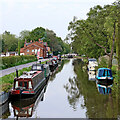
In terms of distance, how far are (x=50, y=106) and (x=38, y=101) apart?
92.5 inches

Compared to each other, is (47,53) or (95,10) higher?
(95,10)

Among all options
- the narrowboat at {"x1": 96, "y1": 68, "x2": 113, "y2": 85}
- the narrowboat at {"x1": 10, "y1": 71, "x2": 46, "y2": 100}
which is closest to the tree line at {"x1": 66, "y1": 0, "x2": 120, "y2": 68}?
the narrowboat at {"x1": 96, "y1": 68, "x2": 113, "y2": 85}

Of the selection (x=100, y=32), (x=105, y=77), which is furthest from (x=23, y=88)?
(x=100, y=32)

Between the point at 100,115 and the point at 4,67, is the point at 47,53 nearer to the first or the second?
the point at 4,67

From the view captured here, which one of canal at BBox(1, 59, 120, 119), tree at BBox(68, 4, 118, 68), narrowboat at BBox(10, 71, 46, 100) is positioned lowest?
canal at BBox(1, 59, 120, 119)

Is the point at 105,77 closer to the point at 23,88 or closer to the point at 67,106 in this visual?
the point at 67,106

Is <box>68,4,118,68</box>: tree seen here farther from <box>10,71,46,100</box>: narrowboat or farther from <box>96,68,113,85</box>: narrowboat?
<box>10,71,46,100</box>: narrowboat

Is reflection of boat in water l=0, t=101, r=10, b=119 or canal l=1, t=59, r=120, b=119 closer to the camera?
reflection of boat in water l=0, t=101, r=10, b=119

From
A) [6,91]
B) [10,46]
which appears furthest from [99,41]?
[10,46]

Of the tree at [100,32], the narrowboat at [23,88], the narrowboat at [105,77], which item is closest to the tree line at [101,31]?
the tree at [100,32]

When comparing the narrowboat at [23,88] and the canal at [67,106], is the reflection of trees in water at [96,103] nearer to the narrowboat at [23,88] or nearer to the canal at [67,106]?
the canal at [67,106]

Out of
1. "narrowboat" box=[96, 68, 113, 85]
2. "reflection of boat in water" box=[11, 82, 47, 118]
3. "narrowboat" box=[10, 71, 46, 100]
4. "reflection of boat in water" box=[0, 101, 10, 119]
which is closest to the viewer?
"reflection of boat in water" box=[0, 101, 10, 119]

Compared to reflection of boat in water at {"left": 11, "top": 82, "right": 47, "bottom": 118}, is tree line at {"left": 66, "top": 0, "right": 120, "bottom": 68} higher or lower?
higher

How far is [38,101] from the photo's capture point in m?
21.2
